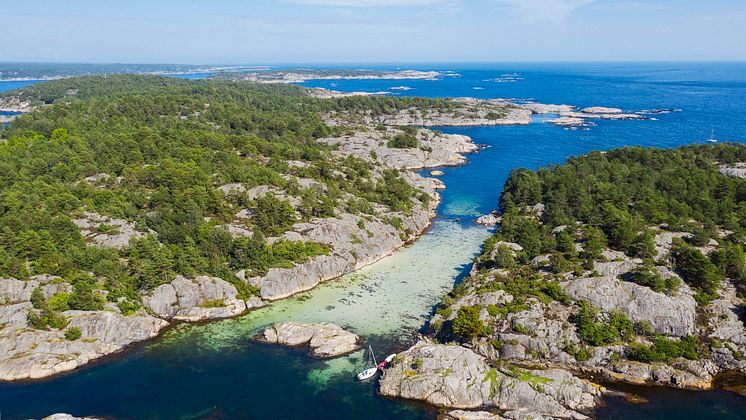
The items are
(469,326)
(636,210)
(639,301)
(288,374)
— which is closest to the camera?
(288,374)

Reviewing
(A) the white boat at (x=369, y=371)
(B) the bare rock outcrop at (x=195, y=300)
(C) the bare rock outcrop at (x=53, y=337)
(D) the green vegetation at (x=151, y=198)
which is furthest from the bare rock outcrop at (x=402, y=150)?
(A) the white boat at (x=369, y=371)

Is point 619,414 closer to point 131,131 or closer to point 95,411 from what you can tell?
point 95,411

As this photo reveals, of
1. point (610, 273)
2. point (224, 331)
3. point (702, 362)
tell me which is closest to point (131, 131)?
point (224, 331)

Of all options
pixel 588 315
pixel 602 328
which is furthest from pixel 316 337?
pixel 602 328

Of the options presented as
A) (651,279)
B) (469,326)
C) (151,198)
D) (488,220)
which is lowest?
(488,220)

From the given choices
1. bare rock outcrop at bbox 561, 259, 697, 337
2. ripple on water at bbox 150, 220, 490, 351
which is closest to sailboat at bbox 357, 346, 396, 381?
ripple on water at bbox 150, 220, 490, 351

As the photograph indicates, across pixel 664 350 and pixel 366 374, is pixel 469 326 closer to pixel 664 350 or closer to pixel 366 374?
pixel 366 374

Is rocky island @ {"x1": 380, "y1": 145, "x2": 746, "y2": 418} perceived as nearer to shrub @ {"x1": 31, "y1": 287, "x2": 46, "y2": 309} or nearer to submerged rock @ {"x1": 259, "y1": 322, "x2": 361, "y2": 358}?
submerged rock @ {"x1": 259, "y1": 322, "x2": 361, "y2": 358}
